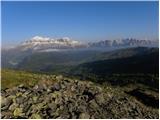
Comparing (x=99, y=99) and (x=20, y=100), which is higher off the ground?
(x=20, y=100)

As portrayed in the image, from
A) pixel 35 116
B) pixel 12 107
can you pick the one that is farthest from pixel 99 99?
pixel 35 116

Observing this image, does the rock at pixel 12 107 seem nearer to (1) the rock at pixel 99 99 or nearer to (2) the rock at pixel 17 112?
(2) the rock at pixel 17 112

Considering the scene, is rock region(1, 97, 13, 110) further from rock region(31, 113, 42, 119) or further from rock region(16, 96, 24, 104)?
rock region(31, 113, 42, 119)

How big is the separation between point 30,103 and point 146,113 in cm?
1900

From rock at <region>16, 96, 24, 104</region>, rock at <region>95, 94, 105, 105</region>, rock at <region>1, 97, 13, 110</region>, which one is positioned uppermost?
rock at <region>1, 97, 13, 110</region>

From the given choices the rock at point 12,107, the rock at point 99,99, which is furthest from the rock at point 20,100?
the rock at point 99,99

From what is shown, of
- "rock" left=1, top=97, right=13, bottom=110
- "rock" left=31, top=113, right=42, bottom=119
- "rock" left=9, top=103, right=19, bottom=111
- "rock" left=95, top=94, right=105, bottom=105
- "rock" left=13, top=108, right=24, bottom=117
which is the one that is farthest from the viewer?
"rock" left=95, top=94, right=105, bottom=105

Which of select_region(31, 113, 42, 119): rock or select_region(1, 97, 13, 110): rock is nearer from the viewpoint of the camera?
select_region(31, 113, 42, 119): rock

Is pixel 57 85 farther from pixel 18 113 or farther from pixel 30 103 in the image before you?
pixel 18 113

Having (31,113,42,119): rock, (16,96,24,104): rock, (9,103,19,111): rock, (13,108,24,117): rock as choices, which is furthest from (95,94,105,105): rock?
(31,113,42,119): rock

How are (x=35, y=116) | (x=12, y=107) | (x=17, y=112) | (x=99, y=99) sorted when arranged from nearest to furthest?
(x=35, y=116)
(x=17, y=112)
(x=12, y=107)
(x=99, y=99)

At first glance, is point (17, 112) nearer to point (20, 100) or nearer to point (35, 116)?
point (35, 116)

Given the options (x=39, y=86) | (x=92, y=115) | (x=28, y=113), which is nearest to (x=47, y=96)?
(x=39, y=86)

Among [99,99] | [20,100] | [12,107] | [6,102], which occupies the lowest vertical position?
[99,99]
